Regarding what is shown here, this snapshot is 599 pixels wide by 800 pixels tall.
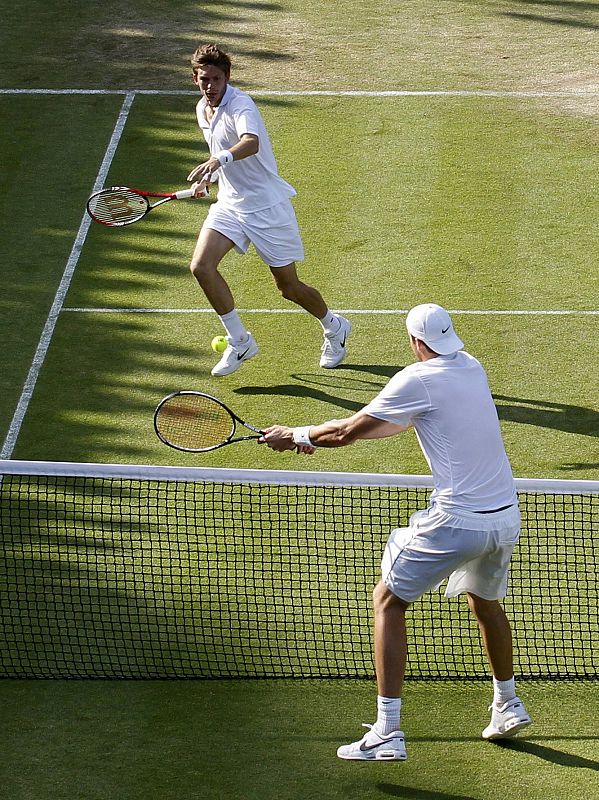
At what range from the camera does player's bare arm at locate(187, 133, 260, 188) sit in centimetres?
902

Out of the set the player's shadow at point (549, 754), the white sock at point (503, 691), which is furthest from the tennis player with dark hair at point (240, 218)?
the player's shadow at point (549, 754)

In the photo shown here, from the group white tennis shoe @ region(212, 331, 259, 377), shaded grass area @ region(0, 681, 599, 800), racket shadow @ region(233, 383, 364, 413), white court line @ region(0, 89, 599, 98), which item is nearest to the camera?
shaded grass area @ region(0, 681, 599, 800)

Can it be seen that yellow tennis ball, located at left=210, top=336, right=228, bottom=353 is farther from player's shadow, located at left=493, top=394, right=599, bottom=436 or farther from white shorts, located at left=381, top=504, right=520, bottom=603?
white shorts, located at left=381, top=504, right=520, bottom=603

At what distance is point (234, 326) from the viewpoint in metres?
9.88

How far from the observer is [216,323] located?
11.0 metres

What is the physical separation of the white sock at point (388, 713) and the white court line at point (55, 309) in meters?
3.93

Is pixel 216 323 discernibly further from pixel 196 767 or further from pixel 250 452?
pixel 196 767

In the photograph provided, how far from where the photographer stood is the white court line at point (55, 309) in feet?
31.1

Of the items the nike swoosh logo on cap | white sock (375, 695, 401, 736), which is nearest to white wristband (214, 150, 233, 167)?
white sock (375, 695, 401, 736)

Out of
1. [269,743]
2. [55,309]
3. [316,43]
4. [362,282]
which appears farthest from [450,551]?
[316,43]

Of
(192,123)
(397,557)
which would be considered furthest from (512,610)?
(192,123)

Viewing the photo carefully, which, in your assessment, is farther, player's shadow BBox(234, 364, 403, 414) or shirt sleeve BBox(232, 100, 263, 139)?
player's shadow BBox(234, 364, 403, 414)

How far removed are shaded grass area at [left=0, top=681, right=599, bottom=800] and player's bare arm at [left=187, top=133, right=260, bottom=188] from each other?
147 inches

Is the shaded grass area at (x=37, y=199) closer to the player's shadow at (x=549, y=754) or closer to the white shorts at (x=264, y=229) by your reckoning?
the white shorts at (x=264, y=229)
